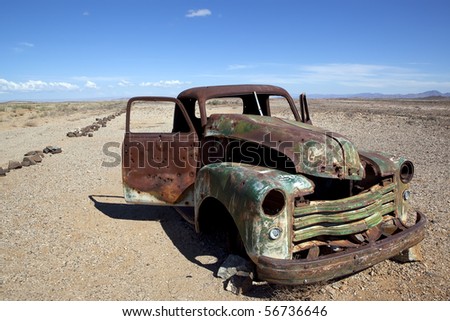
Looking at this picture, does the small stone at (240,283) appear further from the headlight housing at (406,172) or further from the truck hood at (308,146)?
the headlight housing at (406,172)

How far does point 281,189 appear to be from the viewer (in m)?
3.01

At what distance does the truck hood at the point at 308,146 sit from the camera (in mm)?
3535

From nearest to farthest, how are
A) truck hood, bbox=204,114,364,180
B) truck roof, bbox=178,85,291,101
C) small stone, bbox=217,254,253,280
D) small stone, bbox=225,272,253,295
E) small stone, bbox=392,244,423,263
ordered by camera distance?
small stone, bbox=225,272,253,295
small stone, bbox=217,254,253,280
truck hood, bbox=204,114,364,180
small stone, bbox=392,244,423,263
truck roof, bbox=178,85,291,101

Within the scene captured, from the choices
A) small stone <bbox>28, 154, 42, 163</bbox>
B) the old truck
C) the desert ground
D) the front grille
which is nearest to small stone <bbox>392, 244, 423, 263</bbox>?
the desert ground

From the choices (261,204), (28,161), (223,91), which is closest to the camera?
(261,204)

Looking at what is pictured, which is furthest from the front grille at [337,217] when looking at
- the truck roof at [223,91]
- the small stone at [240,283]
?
the truck roof at [223,91]

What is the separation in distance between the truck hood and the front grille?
33 cm

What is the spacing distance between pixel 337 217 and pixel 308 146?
2.55ft

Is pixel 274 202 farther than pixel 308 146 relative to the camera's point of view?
No

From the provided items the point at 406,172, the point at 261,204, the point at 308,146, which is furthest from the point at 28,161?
the point at 406,172

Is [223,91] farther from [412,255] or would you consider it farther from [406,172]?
[412,255]

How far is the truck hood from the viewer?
3535 millimetres

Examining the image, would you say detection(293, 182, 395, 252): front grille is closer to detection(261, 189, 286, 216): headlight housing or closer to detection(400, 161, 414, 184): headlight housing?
detection(261, 189, 286, 216): headlight housing
